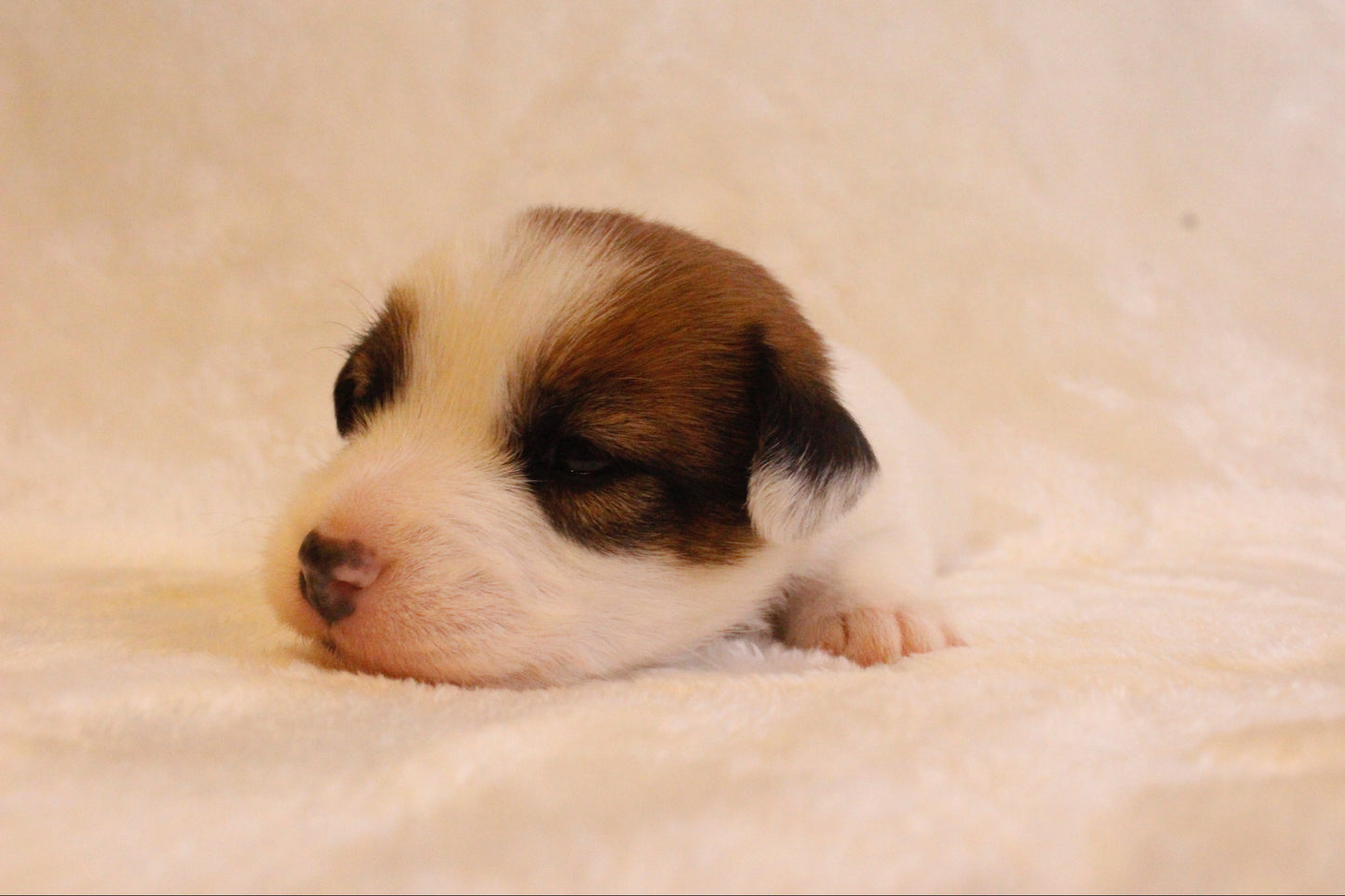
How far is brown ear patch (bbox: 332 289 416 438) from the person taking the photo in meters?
1.79

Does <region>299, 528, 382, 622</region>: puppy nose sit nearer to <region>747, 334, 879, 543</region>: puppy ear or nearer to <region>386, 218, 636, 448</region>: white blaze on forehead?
<region>386, 218, 636, 448</region>: white blaze on forehead

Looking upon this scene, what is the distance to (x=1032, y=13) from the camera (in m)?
4.12

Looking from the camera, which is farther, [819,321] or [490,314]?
[819,321]

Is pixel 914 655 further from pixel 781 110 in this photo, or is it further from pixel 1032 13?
pixel 1032 13

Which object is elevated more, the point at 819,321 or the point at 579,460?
the point at 819,321

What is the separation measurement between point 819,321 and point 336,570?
259 centimetres

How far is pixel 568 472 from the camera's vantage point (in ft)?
5.36

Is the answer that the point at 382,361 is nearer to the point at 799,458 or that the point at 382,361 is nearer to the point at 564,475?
the point at 564,475

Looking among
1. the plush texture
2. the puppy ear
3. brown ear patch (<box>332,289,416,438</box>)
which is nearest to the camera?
the plush texture

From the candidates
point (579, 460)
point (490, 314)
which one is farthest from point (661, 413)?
point (490, 314)

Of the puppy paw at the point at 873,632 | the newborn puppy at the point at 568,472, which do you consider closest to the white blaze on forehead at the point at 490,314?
the newborn puppy at the point at 568,472

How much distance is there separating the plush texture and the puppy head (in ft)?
0.36

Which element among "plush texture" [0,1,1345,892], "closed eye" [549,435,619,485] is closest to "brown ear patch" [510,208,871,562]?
"closed eye" [549,435,619,485]

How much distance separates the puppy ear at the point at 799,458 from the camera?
1.61 metres
